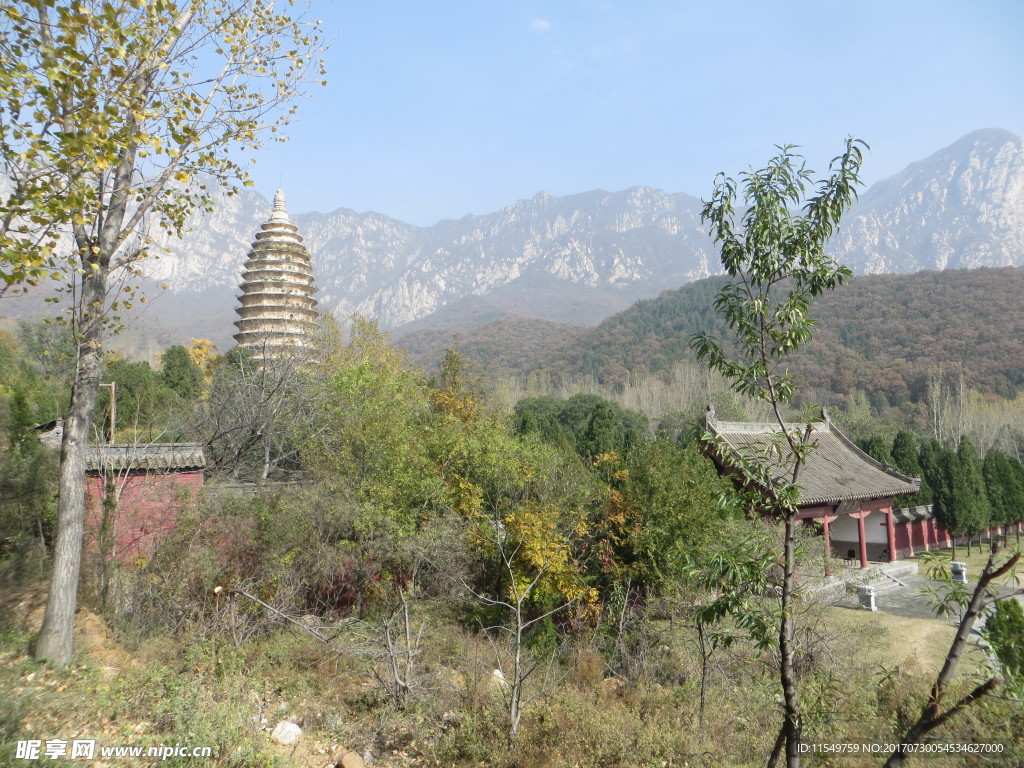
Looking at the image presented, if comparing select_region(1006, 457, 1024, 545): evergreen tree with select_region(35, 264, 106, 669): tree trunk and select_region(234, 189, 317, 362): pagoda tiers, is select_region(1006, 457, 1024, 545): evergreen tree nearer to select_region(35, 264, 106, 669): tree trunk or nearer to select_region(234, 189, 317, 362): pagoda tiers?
select_region(234, 189, 317, 362): pagoda tiers

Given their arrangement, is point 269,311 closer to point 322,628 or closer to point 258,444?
point 258,444

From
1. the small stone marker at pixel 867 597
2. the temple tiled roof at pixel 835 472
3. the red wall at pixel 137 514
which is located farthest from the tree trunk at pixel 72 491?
the small stone marker at pixel 867 597

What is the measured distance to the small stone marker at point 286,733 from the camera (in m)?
6.16

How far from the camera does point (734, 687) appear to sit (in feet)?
26.4

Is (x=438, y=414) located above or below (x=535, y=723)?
above

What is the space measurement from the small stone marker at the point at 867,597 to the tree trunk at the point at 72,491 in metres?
15.5

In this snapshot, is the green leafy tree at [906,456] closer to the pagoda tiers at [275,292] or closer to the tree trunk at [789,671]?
the tree trunk at [789,671]

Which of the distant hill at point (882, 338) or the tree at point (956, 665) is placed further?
the distant hill at point (882, 338)

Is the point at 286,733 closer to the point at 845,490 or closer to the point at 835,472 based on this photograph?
the point at 845,490

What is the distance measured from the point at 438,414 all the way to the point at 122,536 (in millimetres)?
7634

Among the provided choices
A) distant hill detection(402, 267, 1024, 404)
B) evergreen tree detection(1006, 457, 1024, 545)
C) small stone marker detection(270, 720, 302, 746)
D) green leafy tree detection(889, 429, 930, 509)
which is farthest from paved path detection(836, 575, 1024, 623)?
distant hill detection(402, 267, 1024, 404)

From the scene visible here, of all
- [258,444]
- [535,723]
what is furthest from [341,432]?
[535,723]

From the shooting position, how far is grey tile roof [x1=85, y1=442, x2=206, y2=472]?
893 centimetres

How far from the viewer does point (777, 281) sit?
170 inches
